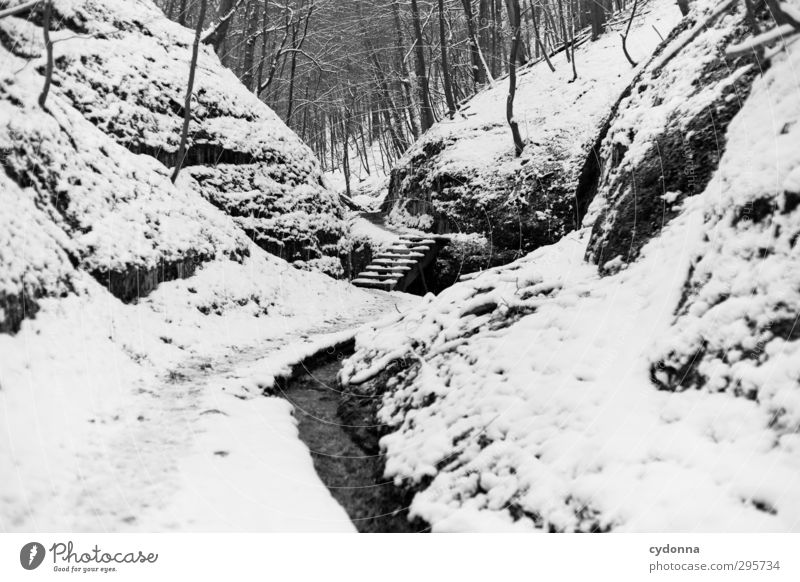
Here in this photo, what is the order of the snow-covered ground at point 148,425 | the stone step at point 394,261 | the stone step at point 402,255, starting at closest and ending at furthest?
the snow-covered ground at point 148,425
the stone step at point 394,261
the stone step at point 402,255

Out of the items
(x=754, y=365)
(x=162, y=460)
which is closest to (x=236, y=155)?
(x=162, y=460)

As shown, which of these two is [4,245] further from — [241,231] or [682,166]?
[682,166]

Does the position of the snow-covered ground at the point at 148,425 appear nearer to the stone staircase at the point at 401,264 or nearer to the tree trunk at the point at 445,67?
the stone staircase at the point at 401,264

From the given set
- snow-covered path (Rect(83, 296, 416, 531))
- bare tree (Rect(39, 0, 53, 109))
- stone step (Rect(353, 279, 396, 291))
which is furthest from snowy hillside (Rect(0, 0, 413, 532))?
stone step (Rect(353, 279, 396, 291))

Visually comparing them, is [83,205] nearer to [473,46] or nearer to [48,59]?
[48,59]

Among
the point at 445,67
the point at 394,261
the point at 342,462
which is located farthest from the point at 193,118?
the point at 342,462

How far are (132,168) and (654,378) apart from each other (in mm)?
8529

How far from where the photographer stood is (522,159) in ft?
41.5

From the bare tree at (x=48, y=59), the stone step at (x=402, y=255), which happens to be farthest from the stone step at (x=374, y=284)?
the bare tree at (x=48, y=59)

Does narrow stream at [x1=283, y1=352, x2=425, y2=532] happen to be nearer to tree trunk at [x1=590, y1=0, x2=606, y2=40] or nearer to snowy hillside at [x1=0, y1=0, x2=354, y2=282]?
snowy hillside at [x1=0, y1=0, x2=354, y2=282]

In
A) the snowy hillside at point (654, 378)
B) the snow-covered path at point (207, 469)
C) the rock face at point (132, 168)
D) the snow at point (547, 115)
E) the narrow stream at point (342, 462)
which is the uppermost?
the snow at point (547, 115)

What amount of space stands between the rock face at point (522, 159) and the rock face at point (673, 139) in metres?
3.24

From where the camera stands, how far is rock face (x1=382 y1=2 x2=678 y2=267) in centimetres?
1153

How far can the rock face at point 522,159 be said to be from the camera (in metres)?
11.5
